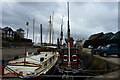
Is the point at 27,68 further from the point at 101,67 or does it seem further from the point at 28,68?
the point at 101,67

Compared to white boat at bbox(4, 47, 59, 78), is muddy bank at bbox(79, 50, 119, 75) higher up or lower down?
lower down

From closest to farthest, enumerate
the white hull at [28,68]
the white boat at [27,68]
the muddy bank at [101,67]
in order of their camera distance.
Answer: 1. the white boat at [27,68]
2. the white hull at [28,68]
3. the muddy bank at [101,67]

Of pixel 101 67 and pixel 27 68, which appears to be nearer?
pixel 27 68

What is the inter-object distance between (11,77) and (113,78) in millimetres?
5291

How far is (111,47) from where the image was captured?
54.5 feet

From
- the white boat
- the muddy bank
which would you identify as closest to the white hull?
the white boat

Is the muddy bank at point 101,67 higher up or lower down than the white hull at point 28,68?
lower down

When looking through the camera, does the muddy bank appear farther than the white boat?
Yes

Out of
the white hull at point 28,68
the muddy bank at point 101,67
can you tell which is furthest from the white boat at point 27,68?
the muddy bank at point 101,67

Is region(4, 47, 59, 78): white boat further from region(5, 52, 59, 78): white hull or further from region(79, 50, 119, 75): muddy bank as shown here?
region(79, 50, 119, 75): muddy bank

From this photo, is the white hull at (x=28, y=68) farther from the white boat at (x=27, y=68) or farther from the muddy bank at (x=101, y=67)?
the muddy bank at (x=101, y=67)

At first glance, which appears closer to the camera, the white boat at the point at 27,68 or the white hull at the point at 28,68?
the white boat at the point at 27,68

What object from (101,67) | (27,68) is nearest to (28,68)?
(27,68)

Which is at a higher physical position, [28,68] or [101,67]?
[28,68]
